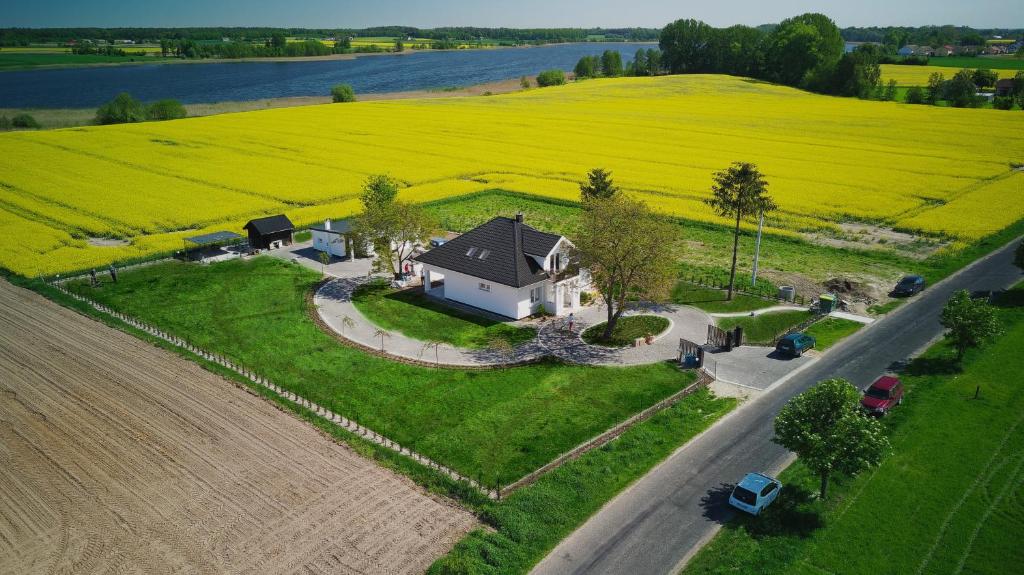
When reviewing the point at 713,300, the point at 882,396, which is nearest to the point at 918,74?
the point at 713,300

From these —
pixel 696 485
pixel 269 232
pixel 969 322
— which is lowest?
pixel 696 485

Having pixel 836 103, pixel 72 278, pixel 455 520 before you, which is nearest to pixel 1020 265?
pixel 455 520

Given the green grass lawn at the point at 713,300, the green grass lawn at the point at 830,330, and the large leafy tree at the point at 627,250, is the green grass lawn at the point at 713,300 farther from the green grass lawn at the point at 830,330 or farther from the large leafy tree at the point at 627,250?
the large leafy tree at the point at 627,250

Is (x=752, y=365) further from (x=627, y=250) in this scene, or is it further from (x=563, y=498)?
(x=563, y=498)

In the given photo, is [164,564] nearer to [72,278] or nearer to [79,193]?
[72,278]

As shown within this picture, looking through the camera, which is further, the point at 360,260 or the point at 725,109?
the point at 725,109

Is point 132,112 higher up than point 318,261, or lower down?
higher up

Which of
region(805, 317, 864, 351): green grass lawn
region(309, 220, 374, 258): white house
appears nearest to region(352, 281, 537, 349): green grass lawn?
region(309, 220, 374, 258): white house
